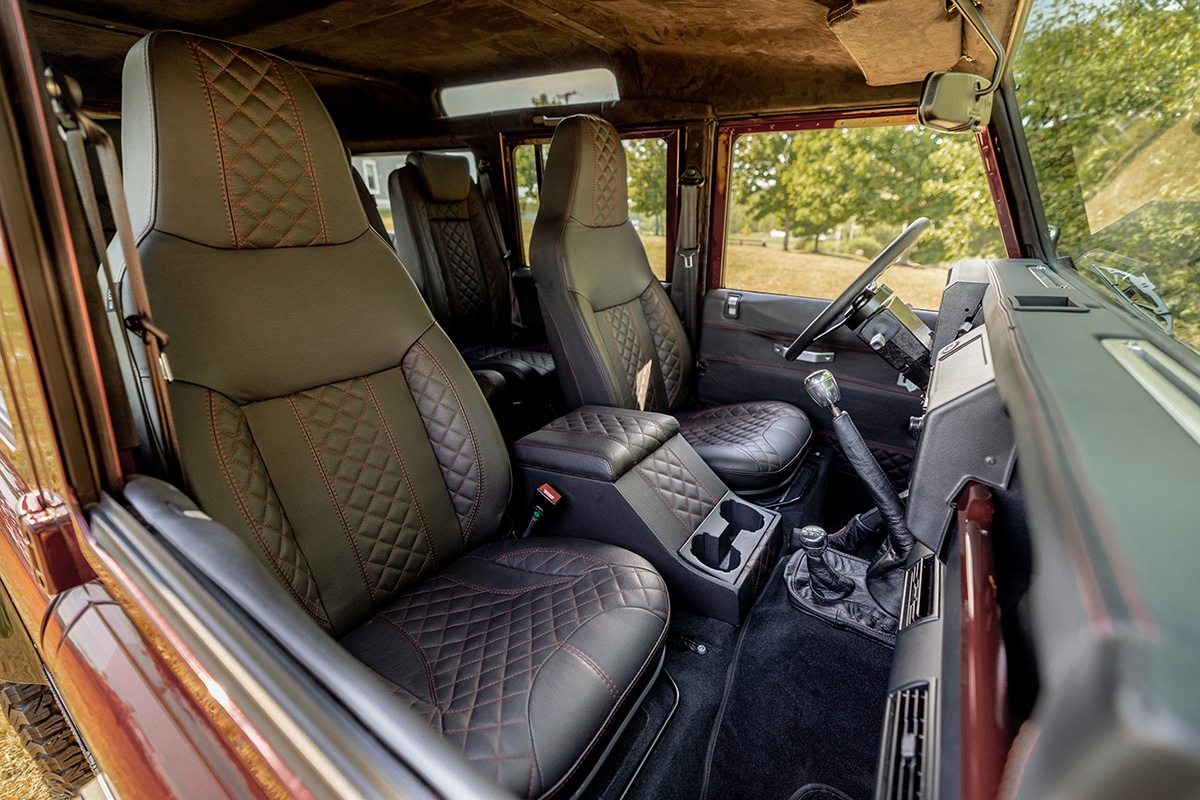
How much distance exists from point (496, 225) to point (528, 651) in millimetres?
3239

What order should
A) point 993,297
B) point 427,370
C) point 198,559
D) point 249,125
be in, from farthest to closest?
point 427,370 < point 993,297 < point 249,125 < point 198,559

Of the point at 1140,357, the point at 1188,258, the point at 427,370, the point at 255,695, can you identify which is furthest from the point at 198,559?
the point at 1188,258

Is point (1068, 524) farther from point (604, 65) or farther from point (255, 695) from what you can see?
point (604, 65)

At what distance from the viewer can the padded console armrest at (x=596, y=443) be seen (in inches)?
59.4

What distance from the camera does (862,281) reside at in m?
1.80

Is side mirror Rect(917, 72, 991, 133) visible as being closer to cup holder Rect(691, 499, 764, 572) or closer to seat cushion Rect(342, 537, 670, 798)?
cup holder Rect(691, 499, 764, 572)

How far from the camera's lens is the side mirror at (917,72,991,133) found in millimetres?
1455

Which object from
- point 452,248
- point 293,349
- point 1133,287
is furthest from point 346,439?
point 452,248

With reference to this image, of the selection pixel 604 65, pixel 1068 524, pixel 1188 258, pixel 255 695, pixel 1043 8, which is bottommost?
pixel 255 695

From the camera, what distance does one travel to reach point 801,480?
7.29 feet

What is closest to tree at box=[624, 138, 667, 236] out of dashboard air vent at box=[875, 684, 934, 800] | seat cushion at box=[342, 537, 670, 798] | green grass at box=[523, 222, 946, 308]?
green grass at box=[523, 222, 946, 308]

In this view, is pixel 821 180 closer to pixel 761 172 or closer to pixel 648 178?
pixel 761 172

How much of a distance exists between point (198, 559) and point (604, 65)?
286cm

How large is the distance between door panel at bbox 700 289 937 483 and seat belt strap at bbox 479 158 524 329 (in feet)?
5.03
